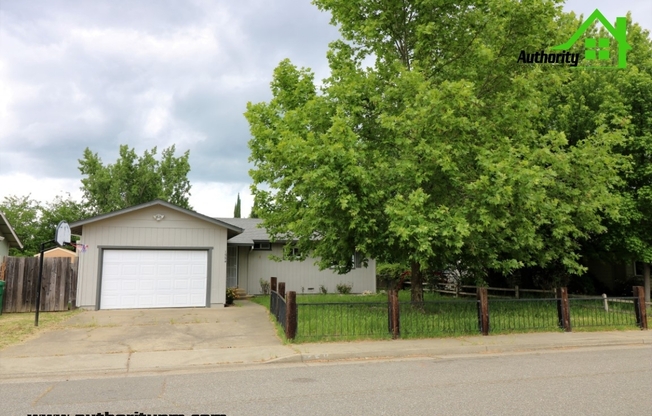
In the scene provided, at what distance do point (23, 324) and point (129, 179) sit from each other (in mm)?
34069

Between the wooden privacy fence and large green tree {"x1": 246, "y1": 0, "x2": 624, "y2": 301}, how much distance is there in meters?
7.54

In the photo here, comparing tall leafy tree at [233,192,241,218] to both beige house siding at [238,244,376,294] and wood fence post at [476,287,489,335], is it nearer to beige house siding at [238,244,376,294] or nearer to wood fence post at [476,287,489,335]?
beige house siding at [238,244,376,294]

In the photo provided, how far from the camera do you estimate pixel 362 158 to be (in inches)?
419

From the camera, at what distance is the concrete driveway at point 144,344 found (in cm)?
803

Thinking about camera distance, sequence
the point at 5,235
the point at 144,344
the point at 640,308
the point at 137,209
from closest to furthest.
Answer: the point at 144,344 → the point at 640,308 → the point at 137,209 → the point at 5,235

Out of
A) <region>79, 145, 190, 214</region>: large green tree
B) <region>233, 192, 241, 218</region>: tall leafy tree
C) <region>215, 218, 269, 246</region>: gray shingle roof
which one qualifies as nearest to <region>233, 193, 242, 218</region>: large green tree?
<region>233, 192, 241, 218</region>: tall leafy tree

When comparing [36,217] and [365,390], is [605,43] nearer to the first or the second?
[365,390]

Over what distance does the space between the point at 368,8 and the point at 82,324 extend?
40.6ft

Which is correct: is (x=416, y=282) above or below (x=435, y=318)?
above

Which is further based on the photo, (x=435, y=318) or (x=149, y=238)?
(x=149, y=238)

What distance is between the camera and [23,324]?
40.7ft

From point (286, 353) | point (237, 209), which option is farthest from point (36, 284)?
point (237, 209)

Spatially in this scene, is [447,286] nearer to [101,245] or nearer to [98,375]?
[101,245]

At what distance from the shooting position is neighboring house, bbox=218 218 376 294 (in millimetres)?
22844
